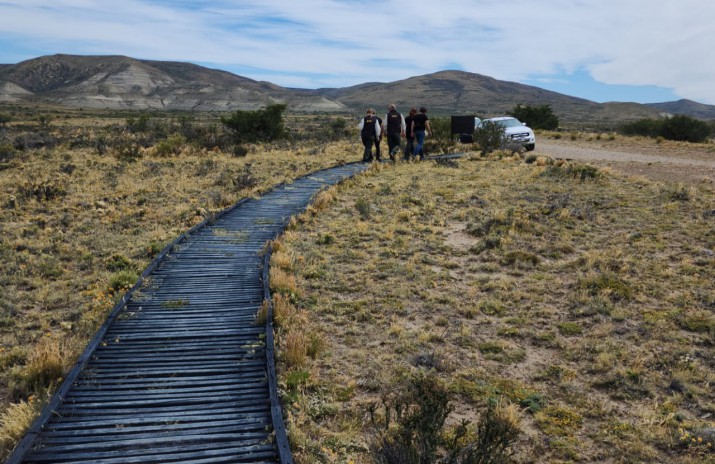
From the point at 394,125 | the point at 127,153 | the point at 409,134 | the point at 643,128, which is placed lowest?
the point at 127,153

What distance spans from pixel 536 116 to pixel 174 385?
46936 mm

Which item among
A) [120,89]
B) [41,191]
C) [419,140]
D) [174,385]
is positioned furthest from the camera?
[120,89]

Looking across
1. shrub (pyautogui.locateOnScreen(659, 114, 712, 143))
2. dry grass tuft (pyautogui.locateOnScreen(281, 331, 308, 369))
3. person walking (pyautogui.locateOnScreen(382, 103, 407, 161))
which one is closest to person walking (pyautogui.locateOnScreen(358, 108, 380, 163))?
person walking (pyautogui.locateOnScreen(382, 103, 407, 161))

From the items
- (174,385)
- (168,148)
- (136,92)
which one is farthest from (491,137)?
(136,92)

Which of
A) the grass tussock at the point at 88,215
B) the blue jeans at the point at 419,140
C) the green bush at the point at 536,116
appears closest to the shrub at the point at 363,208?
Result: the grass tussock at the point at 88,215

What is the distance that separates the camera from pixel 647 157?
22.5 m

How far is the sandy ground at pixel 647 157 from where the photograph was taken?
17.2 meters

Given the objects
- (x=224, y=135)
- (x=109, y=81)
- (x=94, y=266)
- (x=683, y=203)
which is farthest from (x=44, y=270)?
(x=109, y=81)

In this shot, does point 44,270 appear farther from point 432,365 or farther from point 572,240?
point 572,240

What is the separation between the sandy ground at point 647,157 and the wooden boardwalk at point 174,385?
1491cm

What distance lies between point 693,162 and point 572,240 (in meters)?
13.7

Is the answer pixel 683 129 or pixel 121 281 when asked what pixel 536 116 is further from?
pixel 121 281

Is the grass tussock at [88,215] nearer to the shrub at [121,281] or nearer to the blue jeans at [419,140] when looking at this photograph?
the shrub at [121,281]

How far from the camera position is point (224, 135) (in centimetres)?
3000
